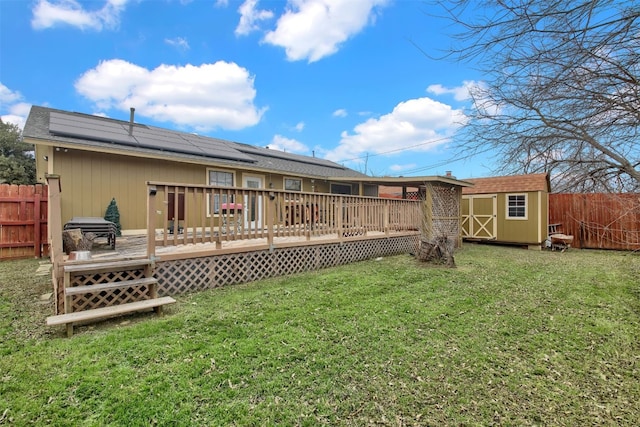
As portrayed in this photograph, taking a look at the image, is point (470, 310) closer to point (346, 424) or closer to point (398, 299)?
point (398, 299)

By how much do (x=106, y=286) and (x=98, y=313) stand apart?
0.39m

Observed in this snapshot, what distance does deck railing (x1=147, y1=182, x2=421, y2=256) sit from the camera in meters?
4.32

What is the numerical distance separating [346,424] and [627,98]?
4.00 meters

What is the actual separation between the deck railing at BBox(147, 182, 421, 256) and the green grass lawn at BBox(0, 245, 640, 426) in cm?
103

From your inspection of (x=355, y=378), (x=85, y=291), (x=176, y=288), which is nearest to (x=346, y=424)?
(x=355, y=378)

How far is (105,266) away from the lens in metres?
3.56

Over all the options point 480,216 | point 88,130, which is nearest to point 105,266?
point 88,130

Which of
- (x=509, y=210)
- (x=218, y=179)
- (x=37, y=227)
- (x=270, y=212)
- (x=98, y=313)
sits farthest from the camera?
(x=509, y=210)

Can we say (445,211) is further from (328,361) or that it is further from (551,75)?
(328,361)

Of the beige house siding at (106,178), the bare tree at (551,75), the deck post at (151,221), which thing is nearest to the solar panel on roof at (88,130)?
the beige house siding at (106,178)

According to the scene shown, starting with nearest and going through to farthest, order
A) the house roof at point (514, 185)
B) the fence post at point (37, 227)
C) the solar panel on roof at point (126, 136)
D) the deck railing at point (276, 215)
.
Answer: the deck railing at point (276, 215) → the fence post at point (37, 227) → the solar panel on roof at point (126, 136) → the house roof at point (514, 185)

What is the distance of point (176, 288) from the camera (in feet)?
14.4

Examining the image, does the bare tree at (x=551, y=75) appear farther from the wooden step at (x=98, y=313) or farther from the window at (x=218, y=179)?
the window at (x=218, y=179)

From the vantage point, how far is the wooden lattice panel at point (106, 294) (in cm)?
337
